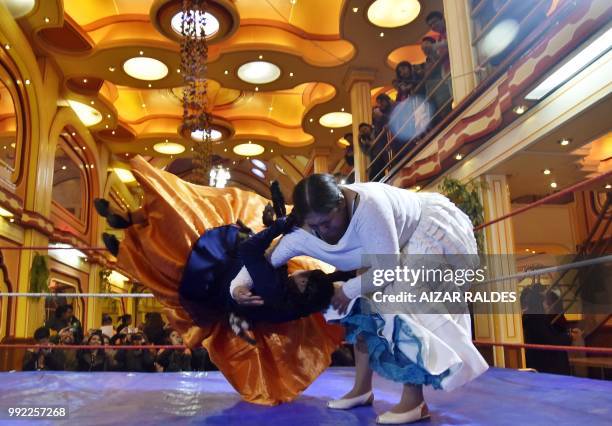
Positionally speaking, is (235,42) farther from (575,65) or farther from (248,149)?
(575,65)

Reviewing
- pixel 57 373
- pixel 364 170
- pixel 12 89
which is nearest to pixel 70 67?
pixel 12 89

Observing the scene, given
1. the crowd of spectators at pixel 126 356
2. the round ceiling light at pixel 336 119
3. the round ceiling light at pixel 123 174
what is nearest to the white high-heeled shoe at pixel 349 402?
the crowd of spectators at pixel 126 356

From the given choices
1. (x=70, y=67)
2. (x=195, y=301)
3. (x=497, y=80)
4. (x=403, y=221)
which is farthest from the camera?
(x=70, y=67)

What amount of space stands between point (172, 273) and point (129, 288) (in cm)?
1584

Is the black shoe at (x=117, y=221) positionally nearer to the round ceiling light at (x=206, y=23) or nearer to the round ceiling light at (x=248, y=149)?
the round ceiling light at (x=206, y=23)

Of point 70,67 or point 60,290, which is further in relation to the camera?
point 60,290

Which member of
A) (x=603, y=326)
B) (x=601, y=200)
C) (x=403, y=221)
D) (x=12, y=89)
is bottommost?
(x=603, y=326)

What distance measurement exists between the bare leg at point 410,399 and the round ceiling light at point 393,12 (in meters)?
6.03

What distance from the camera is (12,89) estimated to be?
7.12 metres

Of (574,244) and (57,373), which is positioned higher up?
(574,244)

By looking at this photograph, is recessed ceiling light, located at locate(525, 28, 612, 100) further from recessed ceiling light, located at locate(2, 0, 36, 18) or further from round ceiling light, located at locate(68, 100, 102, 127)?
round ceiling light, located at locate(68, 100, 102, 127)

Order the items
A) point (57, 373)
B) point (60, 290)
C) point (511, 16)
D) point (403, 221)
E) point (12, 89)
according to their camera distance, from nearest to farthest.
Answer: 1. point (403, 221)
2. point (57, 373)
3. point (511, 16)
4. point (12, 89)
5. point (60, 290)

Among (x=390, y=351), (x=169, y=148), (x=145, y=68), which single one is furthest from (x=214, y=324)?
(x=169, y=148)

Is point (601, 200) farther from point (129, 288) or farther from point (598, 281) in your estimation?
point (129, 288)
